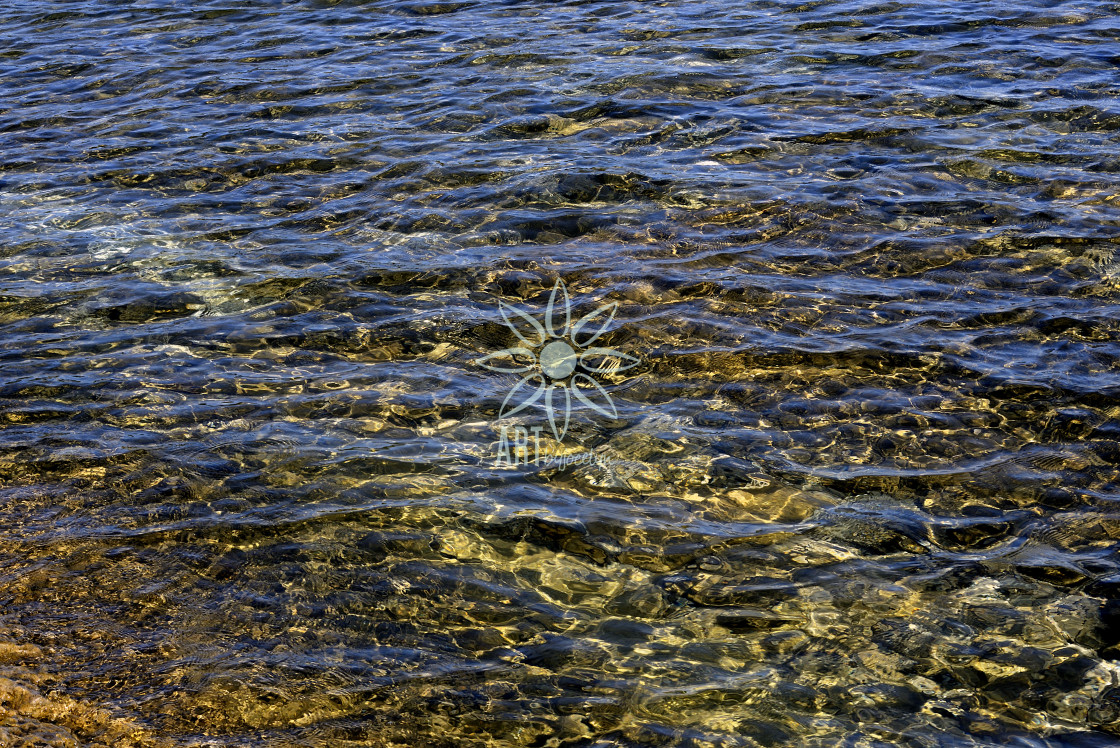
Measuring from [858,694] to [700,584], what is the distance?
2.99 ft

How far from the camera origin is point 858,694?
4.03m
